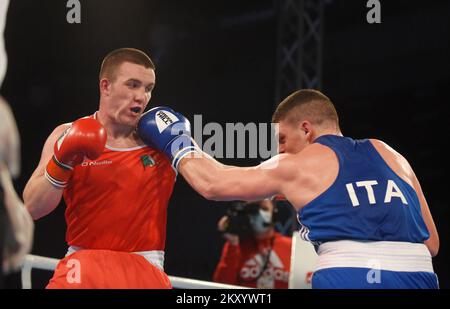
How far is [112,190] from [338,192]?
100cm

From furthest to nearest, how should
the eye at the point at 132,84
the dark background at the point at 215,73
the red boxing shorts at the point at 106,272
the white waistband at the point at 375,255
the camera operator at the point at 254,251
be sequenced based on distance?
the dark background at the point at 215,73 < the camera operator at the point at 254,251 < the eye at the point at 132,84 < the red boxing shorts at the point at 106,272 < the white waistband at the point at 375,255

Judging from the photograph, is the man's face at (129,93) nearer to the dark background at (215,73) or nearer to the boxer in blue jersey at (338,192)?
the boxer in blue jersey at (338,192)

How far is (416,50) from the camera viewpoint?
7.73 metres

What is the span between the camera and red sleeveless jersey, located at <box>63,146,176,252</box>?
2.96 meters

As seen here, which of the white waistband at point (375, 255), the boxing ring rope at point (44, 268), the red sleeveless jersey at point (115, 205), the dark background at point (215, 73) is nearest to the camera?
the white waistband at point (375, 255)

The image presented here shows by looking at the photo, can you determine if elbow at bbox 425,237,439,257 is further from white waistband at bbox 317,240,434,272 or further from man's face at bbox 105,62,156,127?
→ man's face at bbox 105,62,156,127

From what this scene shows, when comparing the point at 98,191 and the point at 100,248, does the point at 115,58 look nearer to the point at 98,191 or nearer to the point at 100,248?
the point at 98,191

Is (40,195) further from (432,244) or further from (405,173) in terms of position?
(432,244)

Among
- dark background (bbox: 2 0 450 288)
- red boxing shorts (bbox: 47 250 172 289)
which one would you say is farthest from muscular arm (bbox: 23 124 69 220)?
dark background (bbox: 2 0 450 288)

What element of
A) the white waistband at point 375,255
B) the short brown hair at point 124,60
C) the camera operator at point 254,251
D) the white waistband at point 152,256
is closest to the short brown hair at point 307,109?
the white waistband at point 375,255

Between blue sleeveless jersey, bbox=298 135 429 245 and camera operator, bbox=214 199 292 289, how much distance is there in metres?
2.76

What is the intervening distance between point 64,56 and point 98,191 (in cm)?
561

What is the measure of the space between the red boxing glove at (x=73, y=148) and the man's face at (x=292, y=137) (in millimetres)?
810

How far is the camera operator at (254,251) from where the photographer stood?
5.55m
